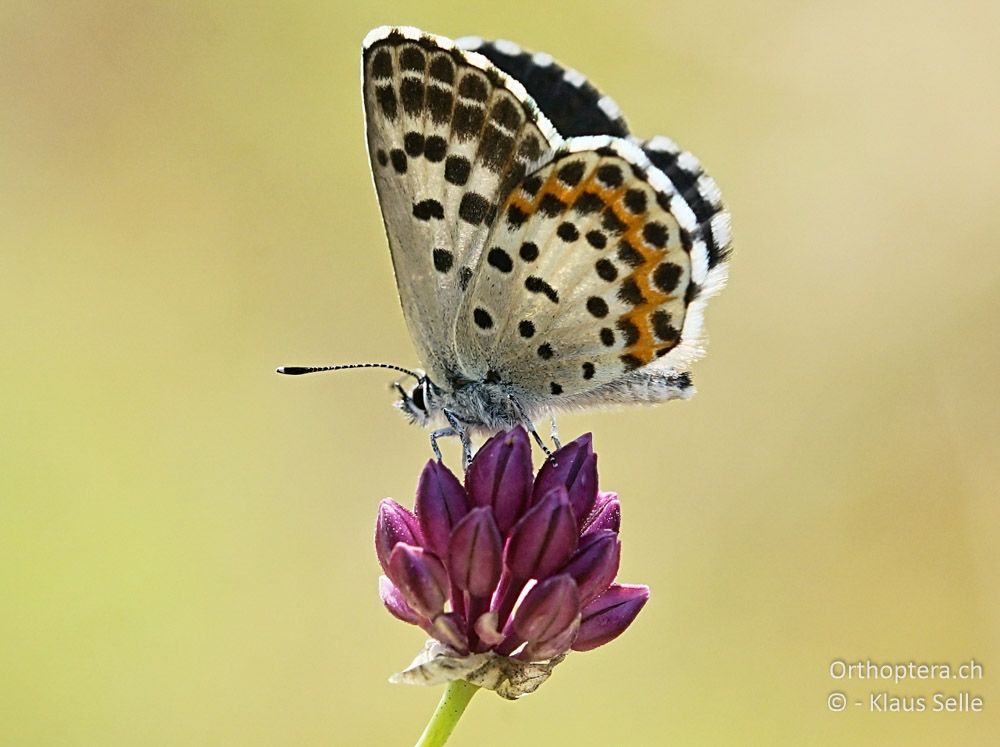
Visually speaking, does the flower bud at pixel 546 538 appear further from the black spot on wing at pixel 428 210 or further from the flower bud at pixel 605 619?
the black spot on wing at pixel 428 210

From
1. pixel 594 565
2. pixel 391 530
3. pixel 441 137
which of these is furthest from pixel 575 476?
pixel 441 137

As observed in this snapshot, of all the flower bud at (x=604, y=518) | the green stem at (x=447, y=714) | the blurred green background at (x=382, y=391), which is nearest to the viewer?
the green stem at (x=447, y=714)

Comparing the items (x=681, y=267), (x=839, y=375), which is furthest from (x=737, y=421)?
(x=681, y=267)

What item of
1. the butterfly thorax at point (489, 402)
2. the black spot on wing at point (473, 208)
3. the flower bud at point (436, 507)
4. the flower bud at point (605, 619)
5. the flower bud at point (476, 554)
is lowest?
the flower bud at point (605, 619)

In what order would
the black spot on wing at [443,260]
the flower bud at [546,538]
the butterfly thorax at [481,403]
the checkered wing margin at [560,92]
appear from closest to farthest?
the flower bud at [546,538], the black spot on wing at [443,260], the butterfly thorax at [481,403], the checkered wing margin at [560,92]

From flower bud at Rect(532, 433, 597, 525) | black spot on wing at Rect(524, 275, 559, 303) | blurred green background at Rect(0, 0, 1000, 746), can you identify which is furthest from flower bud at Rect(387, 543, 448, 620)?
blurred green background at Rect(0, 0, 1000, 746)

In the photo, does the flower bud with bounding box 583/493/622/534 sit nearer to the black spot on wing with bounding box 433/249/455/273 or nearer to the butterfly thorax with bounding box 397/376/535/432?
the butterfly thorax with bounding box 397/376/535/432

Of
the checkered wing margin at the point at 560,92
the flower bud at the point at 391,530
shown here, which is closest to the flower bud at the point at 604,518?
the flower bud at the point at 391,530
